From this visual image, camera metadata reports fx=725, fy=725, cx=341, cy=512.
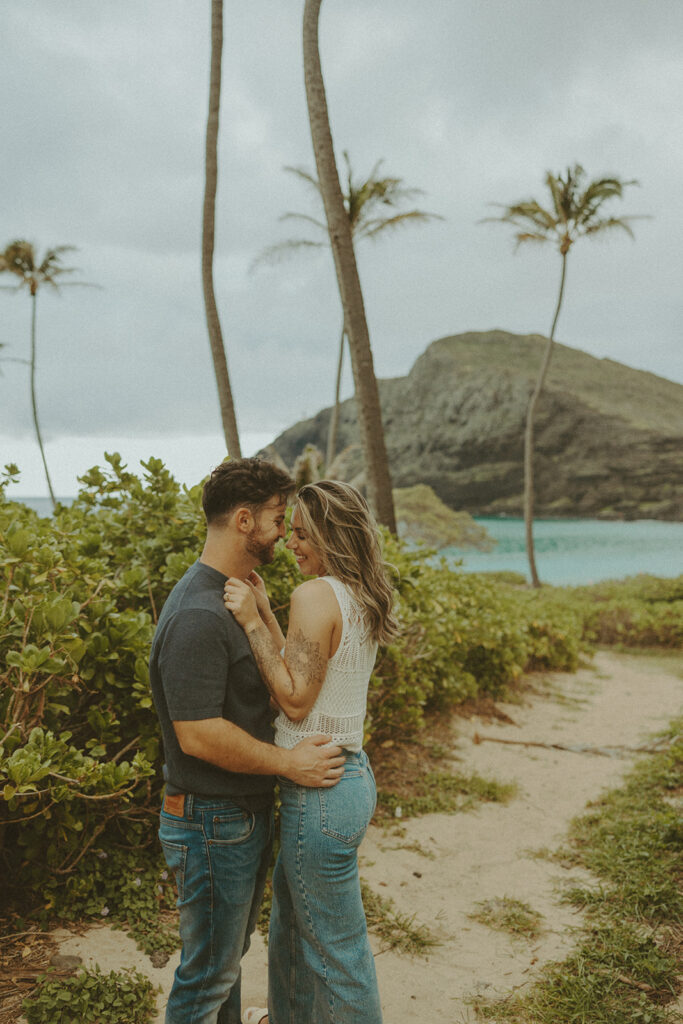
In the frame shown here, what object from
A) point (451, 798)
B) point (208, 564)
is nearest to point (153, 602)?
point (208, 564)

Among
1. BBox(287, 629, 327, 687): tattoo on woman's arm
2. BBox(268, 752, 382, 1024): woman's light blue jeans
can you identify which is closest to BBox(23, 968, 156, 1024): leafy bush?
BBox(268, 752, 382, 1024): woman's light blue jeans

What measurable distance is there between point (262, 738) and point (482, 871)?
2898mm

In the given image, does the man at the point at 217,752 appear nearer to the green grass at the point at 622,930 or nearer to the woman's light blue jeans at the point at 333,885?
the woman's light blue jeans at the point at 333,885

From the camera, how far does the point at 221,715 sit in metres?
2.08

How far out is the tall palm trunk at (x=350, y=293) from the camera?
25.1 feet

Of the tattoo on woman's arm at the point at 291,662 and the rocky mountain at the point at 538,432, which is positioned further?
the rocky mountain at the point at 538,432

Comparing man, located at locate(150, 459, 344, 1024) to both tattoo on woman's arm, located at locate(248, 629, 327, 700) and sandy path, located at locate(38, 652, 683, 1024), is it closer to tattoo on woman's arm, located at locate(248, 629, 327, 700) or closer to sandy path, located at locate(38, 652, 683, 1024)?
tattoo on woman's arm, located at locate(248, 629, 327, 700)

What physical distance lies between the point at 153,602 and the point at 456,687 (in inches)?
148

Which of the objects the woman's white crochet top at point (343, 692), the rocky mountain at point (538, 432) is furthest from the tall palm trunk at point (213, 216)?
the rocky mountain at point (538, 432)

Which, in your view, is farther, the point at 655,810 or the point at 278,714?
the point at 655,810

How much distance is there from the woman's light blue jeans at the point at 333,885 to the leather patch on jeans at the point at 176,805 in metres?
0.31

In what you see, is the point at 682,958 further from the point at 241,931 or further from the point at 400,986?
the point at 241,931

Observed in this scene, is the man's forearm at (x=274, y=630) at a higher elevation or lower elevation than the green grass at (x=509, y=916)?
higher

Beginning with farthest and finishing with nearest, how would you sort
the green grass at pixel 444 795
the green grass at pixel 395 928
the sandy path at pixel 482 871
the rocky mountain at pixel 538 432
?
the rocky mountain at pixel 538 432 < the green grass at pixel 444 795 < the green grass at pixel 395 928 < the sandy path at pixel 482 871
